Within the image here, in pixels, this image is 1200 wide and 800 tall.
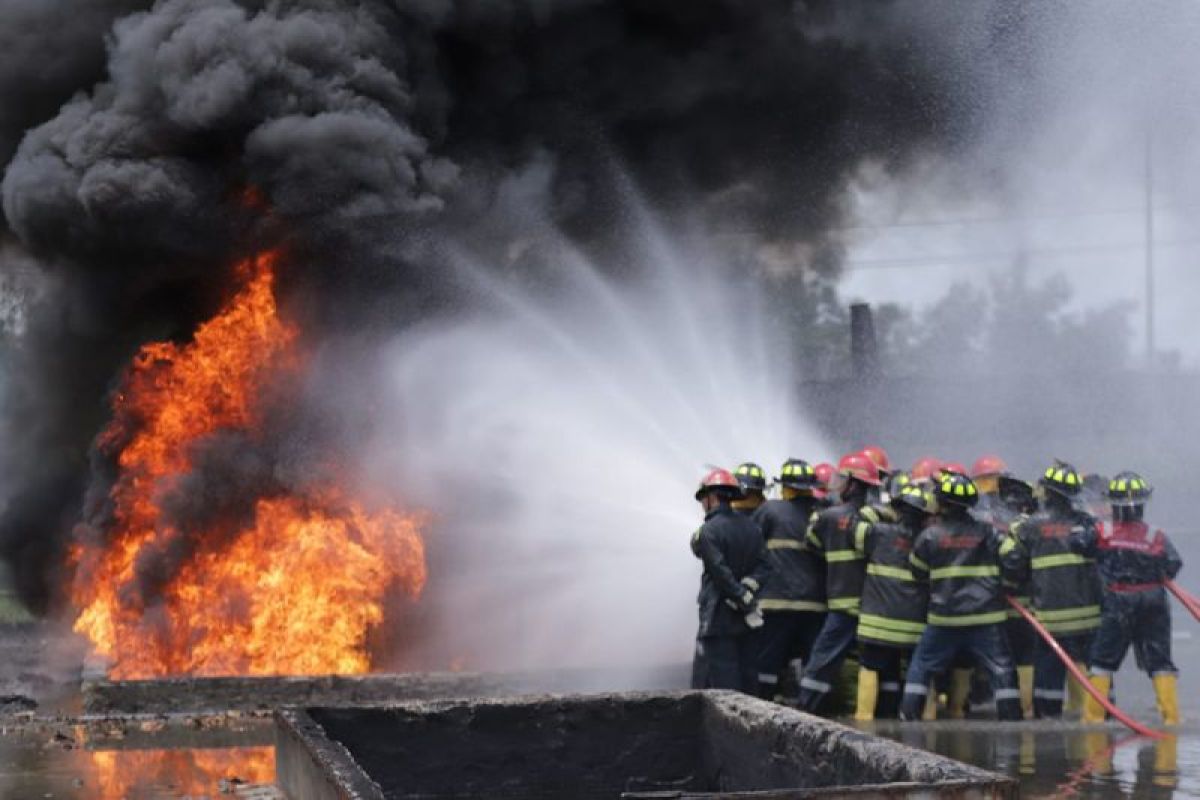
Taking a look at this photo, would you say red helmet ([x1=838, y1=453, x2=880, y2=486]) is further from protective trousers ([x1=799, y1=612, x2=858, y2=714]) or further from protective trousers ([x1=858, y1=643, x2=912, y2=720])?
protective trousers ([x1=858, y1=643, x2=912, y2=720])

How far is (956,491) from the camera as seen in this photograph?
9.54m

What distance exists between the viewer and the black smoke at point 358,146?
42.4 ft

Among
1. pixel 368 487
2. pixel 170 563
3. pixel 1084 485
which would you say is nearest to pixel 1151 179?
pixel 1084 485

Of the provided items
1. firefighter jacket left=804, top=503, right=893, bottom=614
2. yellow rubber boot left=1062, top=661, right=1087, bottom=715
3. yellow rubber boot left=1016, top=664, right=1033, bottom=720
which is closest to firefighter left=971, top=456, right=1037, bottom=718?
yellow rubber boot left=1016, top=664, right=1033, bottom=720

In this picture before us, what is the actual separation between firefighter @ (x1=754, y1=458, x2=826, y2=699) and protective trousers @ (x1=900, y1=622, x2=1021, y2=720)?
3.15 feet

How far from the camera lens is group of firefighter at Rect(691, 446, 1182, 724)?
9.56m

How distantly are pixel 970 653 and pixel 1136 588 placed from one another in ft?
3.58

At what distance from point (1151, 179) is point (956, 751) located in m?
16.4

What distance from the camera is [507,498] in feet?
45.2

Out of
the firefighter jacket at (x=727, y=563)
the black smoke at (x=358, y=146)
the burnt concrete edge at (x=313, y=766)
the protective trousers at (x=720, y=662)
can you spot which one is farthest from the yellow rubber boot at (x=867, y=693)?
the black smoke at (x=358, y=146)

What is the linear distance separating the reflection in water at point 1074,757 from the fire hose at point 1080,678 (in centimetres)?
8

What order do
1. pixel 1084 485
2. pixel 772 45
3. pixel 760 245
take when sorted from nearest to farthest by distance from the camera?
pixel 1084 485
pixel 772 45
pixel 760 245

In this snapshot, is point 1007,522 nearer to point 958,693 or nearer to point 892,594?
point 958,693

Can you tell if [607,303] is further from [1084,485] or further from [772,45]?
[1084,485]
